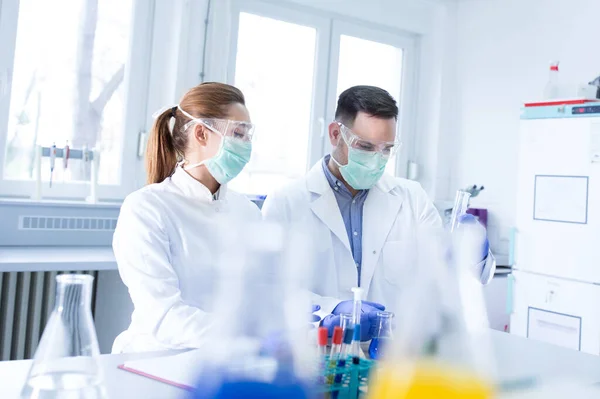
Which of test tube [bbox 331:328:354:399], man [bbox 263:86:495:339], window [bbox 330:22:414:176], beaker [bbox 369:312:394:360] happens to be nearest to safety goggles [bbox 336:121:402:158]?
man [bbox 263:86:495:339]

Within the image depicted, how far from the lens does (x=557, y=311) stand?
3014 millimetres

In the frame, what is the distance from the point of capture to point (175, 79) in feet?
10.1

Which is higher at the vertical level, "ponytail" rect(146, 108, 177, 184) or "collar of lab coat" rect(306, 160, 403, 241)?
"ponytail" rect(146, 108, 177, 184)

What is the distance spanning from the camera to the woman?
1419 millimetres

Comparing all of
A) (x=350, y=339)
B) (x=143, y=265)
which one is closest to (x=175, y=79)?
(x=143, y=265)

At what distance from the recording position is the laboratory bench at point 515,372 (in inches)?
38.3

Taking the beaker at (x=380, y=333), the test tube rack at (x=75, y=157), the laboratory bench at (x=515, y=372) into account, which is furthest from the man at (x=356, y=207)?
the test tube rack at (x=75, y=157)

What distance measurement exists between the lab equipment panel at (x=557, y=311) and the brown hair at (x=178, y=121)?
199 cm

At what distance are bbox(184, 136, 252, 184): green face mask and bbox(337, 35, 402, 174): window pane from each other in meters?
2.12

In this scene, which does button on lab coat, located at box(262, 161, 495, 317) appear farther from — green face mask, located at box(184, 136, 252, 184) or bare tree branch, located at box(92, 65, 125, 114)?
bare tree branch, located at box(92, 65, 125, 114)

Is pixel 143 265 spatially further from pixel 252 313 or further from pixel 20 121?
pixel 20 121

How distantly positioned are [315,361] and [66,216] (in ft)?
7.36

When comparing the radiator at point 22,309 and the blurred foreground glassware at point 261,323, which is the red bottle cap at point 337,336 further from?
the radiator at point 22,309

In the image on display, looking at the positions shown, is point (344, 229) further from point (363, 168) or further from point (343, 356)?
point (343, 356)
